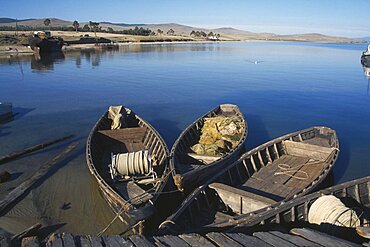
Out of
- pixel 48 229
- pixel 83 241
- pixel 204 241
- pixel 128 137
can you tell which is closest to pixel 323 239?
pixel 204 241

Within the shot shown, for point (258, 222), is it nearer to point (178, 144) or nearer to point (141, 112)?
point (178, 144)

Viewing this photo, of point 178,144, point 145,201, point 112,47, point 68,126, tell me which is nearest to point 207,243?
point 145,201

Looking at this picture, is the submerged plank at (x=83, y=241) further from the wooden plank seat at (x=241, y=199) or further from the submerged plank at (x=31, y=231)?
the wooden plank seat at (x=241, y=199)

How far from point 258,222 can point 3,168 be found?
1427 centimetres

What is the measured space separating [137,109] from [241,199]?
21.4 meters

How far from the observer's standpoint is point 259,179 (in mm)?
13727

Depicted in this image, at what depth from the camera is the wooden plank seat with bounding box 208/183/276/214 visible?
10384mm

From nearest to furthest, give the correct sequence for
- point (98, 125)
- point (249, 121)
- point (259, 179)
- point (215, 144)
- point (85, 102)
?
1. point (259, 179)
2. point (215, 144)
3. point (98, 125)
4. point (249, 121)
5. point (85, 102)

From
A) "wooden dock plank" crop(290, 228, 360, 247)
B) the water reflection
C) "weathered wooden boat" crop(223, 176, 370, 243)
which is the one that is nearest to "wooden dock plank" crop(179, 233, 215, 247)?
"wooden dock plank" crop(290, 228, 360, 247)

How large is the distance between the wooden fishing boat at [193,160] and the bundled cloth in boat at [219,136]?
0.84 feet

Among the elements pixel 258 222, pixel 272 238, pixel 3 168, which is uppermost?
pixel 272 238

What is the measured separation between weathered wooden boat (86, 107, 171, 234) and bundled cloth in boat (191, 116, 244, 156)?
262cm

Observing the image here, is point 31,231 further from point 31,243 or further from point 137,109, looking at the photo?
point 137,109

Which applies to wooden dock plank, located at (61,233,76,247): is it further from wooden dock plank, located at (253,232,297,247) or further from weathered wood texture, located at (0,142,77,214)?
weathered wood texture, located at (0,142,77,214)
